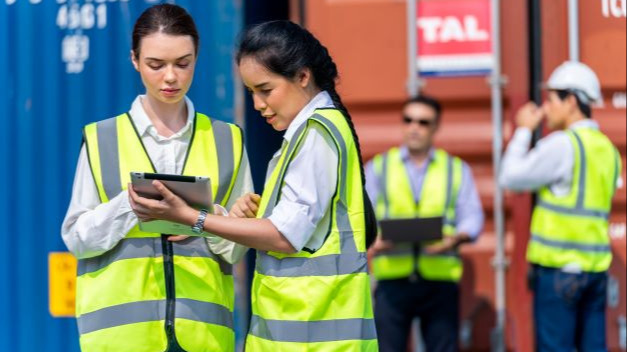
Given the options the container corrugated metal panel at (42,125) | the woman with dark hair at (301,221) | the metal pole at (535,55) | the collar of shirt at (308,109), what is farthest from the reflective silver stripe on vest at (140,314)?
the metal pole at (535,55)

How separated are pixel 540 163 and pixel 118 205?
2.50 m

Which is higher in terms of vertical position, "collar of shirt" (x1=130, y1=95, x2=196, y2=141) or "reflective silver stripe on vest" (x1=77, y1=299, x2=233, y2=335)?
"collar of shirt" (x1=130, y1=95, x2=196, y2=141)

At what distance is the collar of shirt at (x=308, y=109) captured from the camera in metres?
2.79

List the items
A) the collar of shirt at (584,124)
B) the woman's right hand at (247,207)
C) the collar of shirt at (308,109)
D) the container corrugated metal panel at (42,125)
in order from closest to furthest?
the collar of shirt at (308,109), the woman's right hand at (247,207), the container corrugated metal panel at (42,125), the collar of shirt at (584,124)

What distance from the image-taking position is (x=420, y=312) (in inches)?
217

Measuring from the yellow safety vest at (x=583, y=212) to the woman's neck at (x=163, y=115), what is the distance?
7.70ft

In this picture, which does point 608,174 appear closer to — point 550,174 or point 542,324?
point 550,174

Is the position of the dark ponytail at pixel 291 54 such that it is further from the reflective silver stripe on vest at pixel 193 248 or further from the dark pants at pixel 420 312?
the dark pants at pixel 420 312

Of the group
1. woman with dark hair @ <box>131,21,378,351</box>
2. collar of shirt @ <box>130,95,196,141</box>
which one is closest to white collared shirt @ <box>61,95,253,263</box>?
collar of shirt @ <box>130,95,196,141</box>

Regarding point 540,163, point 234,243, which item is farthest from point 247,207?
point 540,163

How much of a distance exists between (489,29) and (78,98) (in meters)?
2.07

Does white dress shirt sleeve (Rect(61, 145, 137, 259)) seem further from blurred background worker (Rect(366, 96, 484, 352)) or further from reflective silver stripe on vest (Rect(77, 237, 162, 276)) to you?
blurred background worker (Rect(366, 96, 484, 352))

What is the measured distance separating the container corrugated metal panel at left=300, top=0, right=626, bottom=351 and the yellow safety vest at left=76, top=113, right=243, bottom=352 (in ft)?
7.98

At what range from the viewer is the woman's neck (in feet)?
10.3
